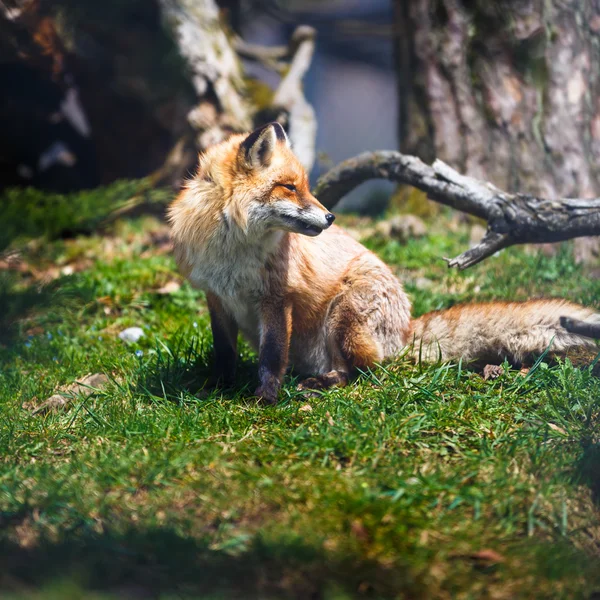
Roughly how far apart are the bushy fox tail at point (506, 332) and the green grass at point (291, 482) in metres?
0.22

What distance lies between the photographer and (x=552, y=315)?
4.09 m

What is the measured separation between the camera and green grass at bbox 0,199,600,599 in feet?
7.97

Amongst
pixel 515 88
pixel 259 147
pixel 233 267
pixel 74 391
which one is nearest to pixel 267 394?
pixel 233 267

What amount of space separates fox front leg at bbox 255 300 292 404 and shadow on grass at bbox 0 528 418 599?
1466 millimetres

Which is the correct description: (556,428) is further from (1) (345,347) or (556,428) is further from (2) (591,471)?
(1) (345,347)

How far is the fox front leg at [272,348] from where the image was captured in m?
3.96

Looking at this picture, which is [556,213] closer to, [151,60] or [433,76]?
[433,76]

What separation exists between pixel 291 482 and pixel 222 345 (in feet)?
4.87

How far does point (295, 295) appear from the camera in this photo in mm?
4184

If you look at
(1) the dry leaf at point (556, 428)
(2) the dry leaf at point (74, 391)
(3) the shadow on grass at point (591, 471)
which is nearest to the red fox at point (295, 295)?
(1) the dry leaf at point (556, 428)

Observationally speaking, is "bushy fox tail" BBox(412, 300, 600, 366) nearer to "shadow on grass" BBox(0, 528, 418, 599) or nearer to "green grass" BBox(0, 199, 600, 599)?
"green grass" BBox(0, 199, 600, 599)

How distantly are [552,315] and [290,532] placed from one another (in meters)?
2.42

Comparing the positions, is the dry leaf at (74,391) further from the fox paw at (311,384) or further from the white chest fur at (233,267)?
the fox paw at (311,384)

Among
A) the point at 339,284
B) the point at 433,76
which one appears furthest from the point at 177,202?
the point at 433,76
